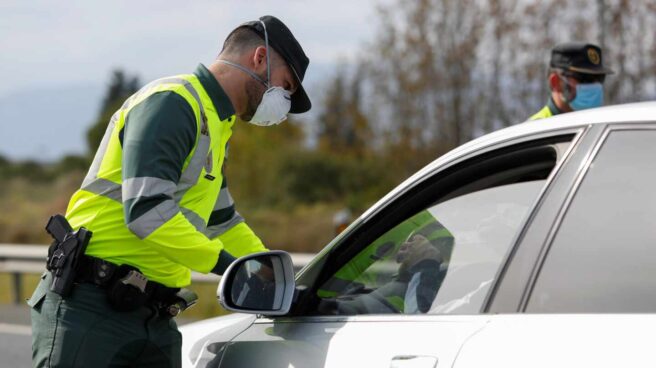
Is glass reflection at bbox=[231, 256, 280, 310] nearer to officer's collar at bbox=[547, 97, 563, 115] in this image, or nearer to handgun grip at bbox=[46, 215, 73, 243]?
handgun grip at bbox=[46, 215, 73, 243]

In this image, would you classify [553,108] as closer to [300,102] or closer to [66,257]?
[300,102]

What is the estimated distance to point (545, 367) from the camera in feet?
8.55

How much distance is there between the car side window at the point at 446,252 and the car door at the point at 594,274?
0.18m

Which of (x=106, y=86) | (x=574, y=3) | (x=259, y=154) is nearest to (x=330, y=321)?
(x=574, y=3)

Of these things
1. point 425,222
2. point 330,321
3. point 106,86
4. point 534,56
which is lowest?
point 106,86

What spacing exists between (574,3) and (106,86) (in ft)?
270

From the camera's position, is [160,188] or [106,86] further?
[106,86]

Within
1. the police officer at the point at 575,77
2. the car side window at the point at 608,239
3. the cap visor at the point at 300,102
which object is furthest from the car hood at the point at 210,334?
the police officer at the point at 575,77

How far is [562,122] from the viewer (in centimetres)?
306

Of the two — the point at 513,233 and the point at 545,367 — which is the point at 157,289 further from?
the point at 545,367

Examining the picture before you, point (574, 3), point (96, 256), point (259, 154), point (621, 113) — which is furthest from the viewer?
point (259, 154)

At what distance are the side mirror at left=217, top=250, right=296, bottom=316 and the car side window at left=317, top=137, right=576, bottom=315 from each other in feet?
0.45

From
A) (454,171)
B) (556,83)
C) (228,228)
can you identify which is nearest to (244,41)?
(228,228)

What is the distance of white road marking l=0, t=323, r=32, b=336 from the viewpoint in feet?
34.5
